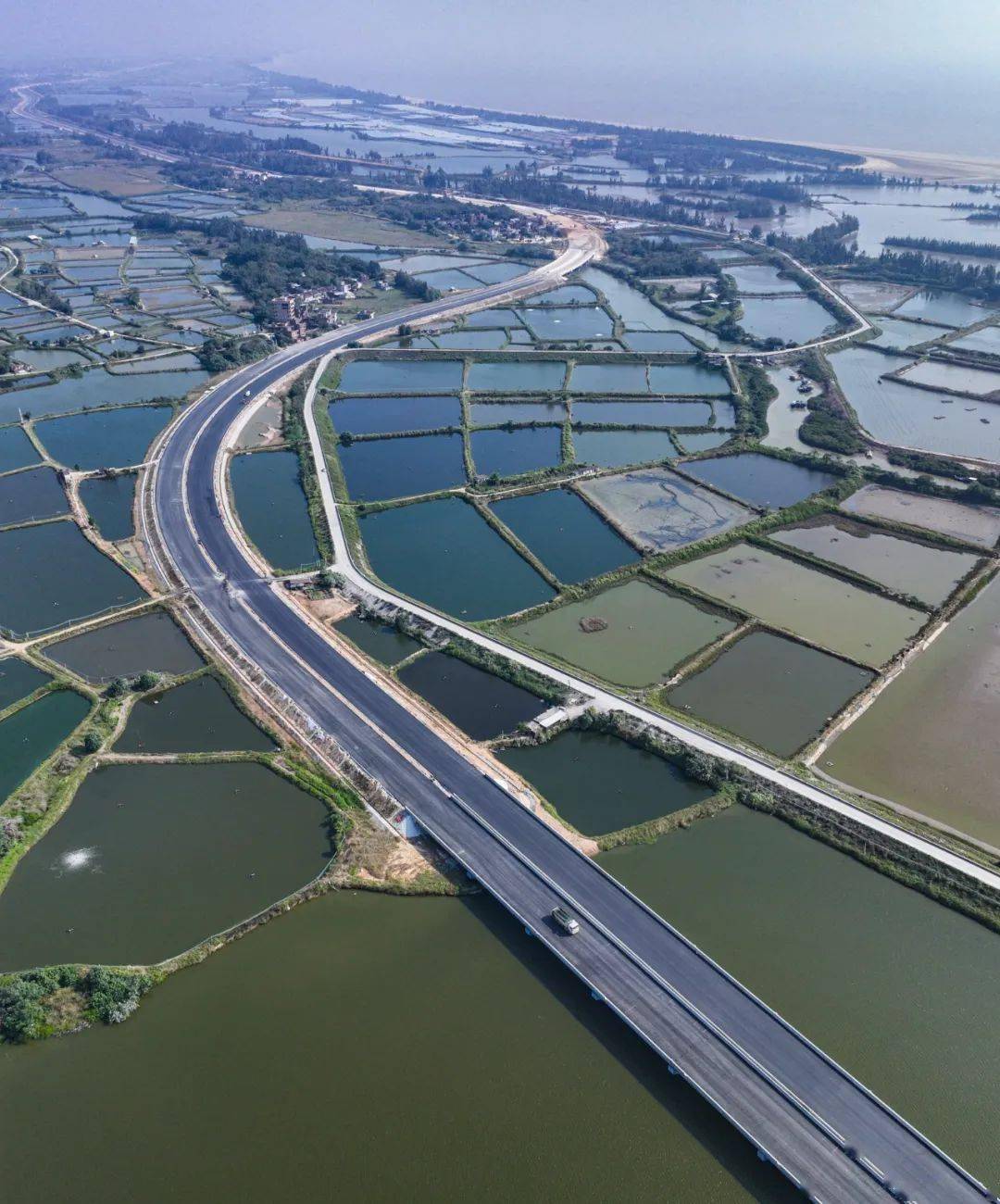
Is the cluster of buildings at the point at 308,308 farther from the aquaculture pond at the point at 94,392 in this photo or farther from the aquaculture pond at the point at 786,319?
the aquaculture pond at the point at 786,319

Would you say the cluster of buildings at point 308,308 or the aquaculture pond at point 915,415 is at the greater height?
the cluster of buildings at point 308,308

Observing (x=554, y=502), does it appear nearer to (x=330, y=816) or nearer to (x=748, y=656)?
(x=748, y=656)

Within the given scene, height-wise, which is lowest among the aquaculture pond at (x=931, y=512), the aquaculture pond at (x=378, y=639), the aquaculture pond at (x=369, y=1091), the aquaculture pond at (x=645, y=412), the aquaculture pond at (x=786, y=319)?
the aquaculture pond at (x=369, y=1091)

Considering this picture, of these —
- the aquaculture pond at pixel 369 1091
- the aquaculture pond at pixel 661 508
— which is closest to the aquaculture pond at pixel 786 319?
the aquaculture pond at pixel 661 508

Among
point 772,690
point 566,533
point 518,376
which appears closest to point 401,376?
point 518,376

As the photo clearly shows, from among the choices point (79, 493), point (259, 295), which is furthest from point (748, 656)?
point (259, 295)

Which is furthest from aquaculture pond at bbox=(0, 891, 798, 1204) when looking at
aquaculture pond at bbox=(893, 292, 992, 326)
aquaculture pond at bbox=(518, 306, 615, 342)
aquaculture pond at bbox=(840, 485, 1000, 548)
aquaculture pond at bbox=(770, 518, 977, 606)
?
aquaculture pond at bbox=(893, 292, 992, 326)
